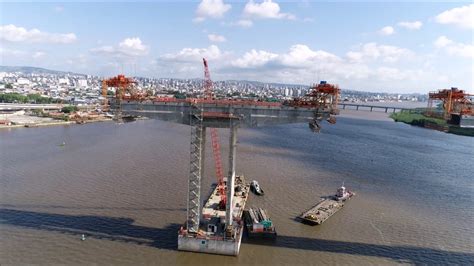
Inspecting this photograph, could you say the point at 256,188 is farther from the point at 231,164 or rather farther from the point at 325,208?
the point at 231,164

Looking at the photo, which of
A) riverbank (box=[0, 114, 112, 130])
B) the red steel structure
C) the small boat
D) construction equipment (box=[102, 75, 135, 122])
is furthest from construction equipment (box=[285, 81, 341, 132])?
riverbank (box=[0, 114, 112, 130])

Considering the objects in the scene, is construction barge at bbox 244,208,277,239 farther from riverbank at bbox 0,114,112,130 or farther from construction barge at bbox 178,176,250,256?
riverbank at bbox 0,114,112,130

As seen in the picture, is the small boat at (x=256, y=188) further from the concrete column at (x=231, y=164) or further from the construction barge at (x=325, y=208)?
the concrete column at (x=231, y=164)

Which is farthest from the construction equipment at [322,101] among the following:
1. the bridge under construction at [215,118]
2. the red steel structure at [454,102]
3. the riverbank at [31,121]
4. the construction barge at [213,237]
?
the riverbank at [31,121]

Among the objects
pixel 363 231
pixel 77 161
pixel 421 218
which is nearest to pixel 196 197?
pixel 363 231

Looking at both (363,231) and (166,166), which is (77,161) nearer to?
(166,166)

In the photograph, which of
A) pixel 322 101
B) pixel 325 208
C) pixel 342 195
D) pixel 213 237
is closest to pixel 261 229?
pixel 213 237
